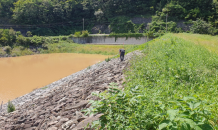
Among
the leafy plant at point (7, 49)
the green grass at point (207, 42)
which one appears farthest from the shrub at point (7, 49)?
the green grass at point (207, 42)

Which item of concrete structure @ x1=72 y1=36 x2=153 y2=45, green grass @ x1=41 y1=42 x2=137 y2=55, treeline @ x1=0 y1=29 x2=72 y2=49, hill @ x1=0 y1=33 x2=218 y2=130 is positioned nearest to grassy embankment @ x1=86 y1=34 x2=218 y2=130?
hill @ x1=0 y1=33 x2=218 y2=130

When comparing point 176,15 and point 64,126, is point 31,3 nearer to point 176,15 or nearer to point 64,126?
point 176,15

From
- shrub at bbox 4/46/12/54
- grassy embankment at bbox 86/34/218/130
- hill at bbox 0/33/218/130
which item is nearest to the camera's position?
grassy embankment at bbox 86/34/218/130

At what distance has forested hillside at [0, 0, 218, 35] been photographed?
4528 centimetres

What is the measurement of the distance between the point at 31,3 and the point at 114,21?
25339 millimetres

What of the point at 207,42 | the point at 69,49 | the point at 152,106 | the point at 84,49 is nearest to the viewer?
the point at 152,106

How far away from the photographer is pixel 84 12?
5625 centimetres

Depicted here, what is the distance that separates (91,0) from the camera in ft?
187

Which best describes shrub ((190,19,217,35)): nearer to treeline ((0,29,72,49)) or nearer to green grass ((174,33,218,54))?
green grass ((174,33,218,54))

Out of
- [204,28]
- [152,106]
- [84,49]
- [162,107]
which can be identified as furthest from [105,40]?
[162,107]

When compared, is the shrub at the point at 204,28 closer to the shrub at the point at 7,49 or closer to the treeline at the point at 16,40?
the treeline at the point at 16,40

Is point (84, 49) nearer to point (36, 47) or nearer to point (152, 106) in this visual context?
point (36, 47)

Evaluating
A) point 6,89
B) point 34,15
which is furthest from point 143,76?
point 34,15

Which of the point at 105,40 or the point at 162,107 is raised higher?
the point at 105,40
